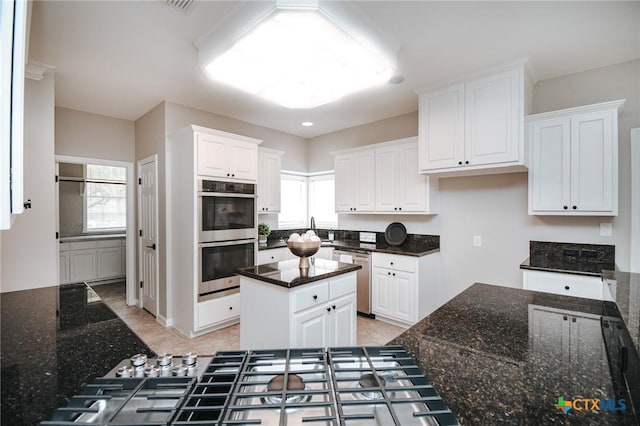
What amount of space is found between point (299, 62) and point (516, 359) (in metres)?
2.02

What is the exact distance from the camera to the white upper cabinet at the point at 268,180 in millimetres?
4145

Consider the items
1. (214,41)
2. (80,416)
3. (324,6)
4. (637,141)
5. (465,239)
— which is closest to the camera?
(80,416)

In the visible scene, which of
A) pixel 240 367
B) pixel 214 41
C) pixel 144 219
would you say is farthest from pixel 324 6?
pixel 144 219

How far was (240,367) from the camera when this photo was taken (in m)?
0.83

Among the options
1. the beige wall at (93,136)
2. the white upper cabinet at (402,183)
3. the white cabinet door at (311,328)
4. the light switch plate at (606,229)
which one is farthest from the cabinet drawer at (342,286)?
the beige wall at (93,136)

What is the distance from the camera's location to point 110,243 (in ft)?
18.0

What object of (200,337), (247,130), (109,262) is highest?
(247,130)

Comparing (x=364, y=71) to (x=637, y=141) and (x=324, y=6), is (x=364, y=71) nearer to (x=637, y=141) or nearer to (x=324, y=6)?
(x=324, y=6)

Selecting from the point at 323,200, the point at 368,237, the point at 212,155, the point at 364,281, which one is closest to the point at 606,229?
the point at 364,281

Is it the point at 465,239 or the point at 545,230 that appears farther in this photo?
the point at 465,239

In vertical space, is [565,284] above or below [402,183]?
below

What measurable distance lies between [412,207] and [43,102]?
3.96 meters

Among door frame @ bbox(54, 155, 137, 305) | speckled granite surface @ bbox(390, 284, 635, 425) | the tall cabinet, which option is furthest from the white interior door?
speckled granite surface @ bbox(390, 284, 635, 425)

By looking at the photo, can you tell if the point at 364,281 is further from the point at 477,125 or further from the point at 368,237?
the point at 477,125
